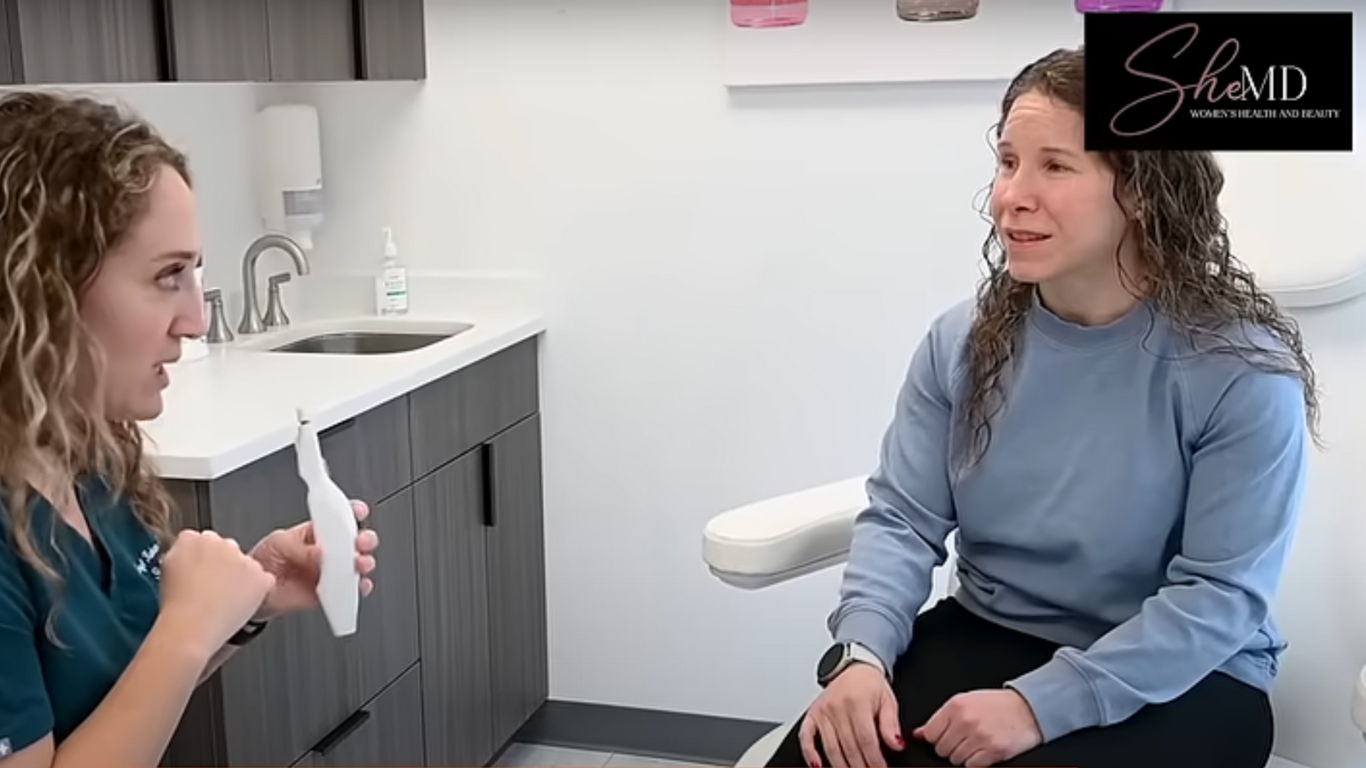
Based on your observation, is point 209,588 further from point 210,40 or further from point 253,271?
point 253,271

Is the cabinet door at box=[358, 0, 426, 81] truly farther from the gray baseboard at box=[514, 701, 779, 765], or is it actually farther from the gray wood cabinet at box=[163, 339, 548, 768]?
the gray baseboard at box=[514, 701, 779, 765]

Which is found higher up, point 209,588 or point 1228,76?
point 1228,76

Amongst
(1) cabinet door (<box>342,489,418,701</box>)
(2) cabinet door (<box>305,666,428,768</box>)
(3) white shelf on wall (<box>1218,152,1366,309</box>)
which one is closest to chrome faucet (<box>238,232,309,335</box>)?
Answer: (1) cabinet door (<box>342,489,418,701</box>)

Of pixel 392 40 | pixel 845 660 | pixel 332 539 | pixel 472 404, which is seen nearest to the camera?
pixel 332 539

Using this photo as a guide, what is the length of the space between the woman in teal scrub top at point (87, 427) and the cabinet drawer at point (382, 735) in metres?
0.85

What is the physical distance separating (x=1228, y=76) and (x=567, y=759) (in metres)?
1.98

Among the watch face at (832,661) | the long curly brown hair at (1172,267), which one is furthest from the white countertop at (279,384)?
the long curly brown hair at (1172,267)

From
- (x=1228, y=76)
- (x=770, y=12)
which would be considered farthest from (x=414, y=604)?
(x=1228, y=76)

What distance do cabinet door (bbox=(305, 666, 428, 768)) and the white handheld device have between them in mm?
770

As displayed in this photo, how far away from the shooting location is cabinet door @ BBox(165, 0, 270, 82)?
1.89 meters

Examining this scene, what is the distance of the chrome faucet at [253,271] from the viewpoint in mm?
2414

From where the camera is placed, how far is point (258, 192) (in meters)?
2.54

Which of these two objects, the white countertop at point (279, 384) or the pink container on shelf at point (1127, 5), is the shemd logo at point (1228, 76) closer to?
the white countertop at point (279, 384)

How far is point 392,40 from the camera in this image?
2412 mm
